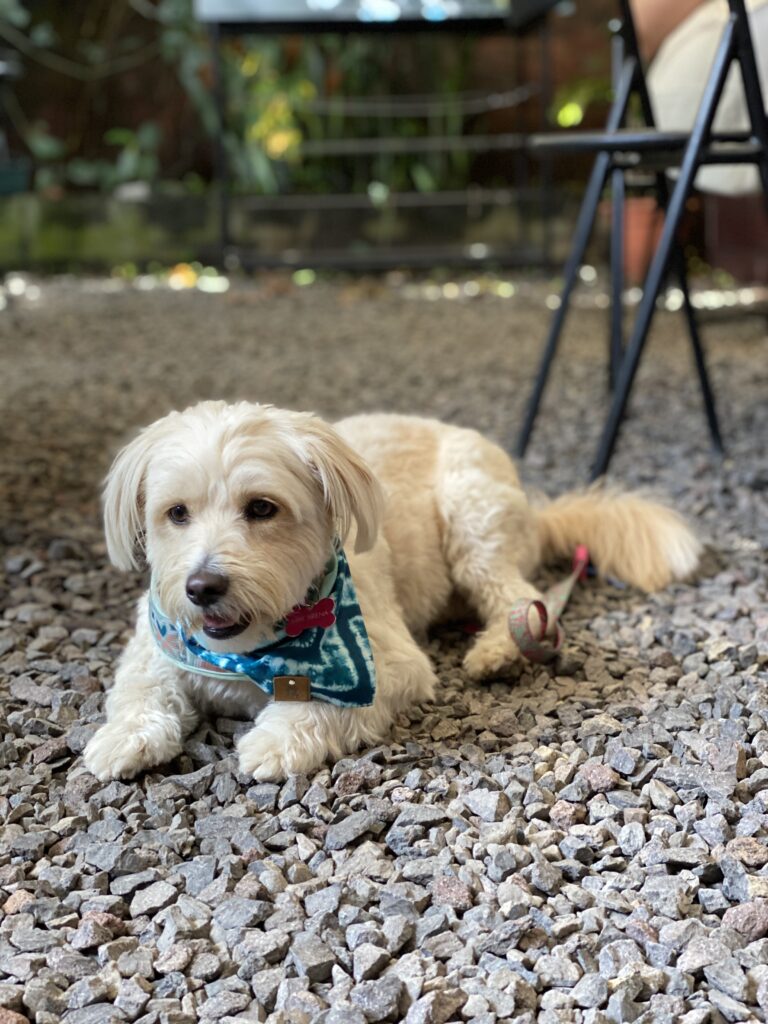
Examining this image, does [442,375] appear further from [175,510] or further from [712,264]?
[712,264]

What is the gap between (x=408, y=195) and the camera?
32.7 feet

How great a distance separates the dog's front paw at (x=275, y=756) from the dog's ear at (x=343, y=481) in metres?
0.39

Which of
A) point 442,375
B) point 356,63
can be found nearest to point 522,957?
point 442,375

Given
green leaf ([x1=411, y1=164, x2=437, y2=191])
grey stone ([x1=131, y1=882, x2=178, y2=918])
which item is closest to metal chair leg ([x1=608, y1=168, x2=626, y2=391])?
grey stone ([x1=131, y1=882, x2=178, y2=918])

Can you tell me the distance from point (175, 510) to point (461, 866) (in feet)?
2.59

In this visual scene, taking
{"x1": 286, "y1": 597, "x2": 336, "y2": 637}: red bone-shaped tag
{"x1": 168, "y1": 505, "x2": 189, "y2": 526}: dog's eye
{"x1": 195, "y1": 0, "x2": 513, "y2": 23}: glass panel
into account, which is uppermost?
{"x1": 195, "y1": 0, "x2": 513, "y2": 23}: glass panel

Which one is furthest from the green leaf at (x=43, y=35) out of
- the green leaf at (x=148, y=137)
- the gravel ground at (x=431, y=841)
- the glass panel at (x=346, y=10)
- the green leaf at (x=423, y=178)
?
the gravel ground at (x=431, y=841)

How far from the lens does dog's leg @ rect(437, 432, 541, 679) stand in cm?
273

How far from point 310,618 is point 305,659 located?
0.08 meters

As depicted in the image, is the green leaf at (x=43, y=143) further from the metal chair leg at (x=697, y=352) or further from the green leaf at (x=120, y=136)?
the metal chair leg at (x=697, y=352)

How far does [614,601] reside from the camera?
2959mm

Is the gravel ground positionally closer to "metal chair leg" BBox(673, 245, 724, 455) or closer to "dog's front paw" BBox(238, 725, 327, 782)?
"dog's front paw" BBox(238, 725, 327, 782)

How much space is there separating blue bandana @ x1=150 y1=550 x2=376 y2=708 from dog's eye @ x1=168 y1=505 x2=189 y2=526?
0.18 meters

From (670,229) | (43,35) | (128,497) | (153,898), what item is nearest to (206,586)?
(128,497)
